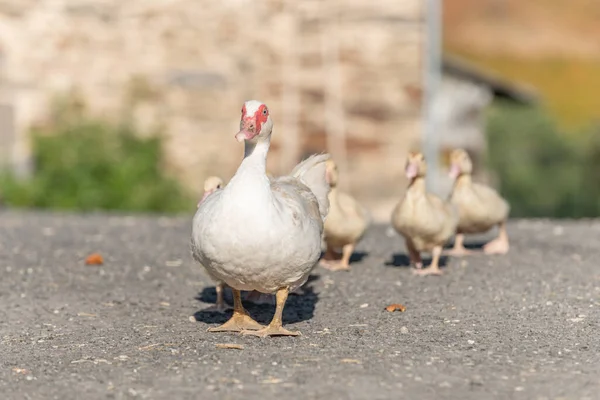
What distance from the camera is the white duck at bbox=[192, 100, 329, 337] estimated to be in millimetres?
5844

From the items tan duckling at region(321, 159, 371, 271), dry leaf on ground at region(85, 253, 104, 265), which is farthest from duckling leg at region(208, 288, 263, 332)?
dry leaf on ground at region(85, 253, 104, 265)

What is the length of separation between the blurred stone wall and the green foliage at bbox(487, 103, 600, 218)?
848 cm

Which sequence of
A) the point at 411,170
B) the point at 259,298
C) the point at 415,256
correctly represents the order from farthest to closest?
the point at 415,256 < the point at 411,170 < the point at 259,298

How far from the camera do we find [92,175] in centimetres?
1400

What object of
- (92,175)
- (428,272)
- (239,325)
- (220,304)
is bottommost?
(92,175)

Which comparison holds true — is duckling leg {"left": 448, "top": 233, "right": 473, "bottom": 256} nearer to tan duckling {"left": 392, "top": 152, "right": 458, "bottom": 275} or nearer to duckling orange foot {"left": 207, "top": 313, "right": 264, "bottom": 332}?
tan duckling {"left": 392, "top": 152, "right": 458, "bottom": 275}

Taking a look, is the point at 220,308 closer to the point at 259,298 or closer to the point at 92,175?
the point at 259,298

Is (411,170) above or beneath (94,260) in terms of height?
above

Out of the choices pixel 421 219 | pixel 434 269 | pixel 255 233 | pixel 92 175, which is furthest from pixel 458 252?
pixel 92 175

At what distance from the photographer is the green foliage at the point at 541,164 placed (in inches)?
898

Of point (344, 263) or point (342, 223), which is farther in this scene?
point (344, 263)

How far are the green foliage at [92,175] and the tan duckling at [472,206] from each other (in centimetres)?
551

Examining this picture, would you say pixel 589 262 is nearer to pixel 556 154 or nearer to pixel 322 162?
pixel 322 162

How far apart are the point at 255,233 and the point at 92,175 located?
8558mm
